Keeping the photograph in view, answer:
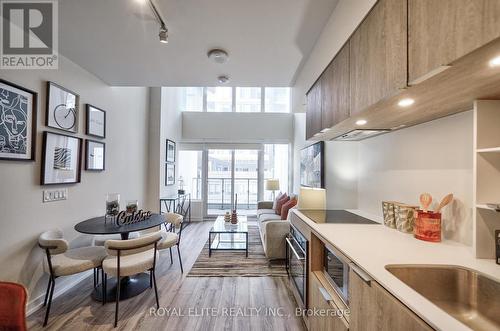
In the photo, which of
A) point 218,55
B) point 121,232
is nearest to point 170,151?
point 121,232

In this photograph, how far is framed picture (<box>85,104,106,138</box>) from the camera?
9.16ft

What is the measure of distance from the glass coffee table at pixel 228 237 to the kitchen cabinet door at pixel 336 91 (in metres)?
2.41

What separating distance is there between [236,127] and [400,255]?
17.1 feet

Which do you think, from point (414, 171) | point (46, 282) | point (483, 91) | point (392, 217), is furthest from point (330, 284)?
point (46, 282)

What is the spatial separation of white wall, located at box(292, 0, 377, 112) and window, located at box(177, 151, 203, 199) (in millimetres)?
4293

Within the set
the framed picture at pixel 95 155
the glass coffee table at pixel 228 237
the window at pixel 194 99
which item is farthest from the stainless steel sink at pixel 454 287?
the window at pixel 194 99

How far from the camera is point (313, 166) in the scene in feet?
12.7

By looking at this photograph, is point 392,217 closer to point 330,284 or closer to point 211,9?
point 330,284

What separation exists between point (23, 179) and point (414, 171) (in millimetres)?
3472

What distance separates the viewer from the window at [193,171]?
6.15 metres

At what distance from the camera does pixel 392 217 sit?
1688 millimetres

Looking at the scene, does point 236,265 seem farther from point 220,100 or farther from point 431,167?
point 220,100

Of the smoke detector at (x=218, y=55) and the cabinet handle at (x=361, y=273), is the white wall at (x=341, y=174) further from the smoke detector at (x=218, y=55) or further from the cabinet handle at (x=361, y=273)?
the smoke detector at (x=218, y=55)

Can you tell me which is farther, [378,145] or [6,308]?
[378,145]
